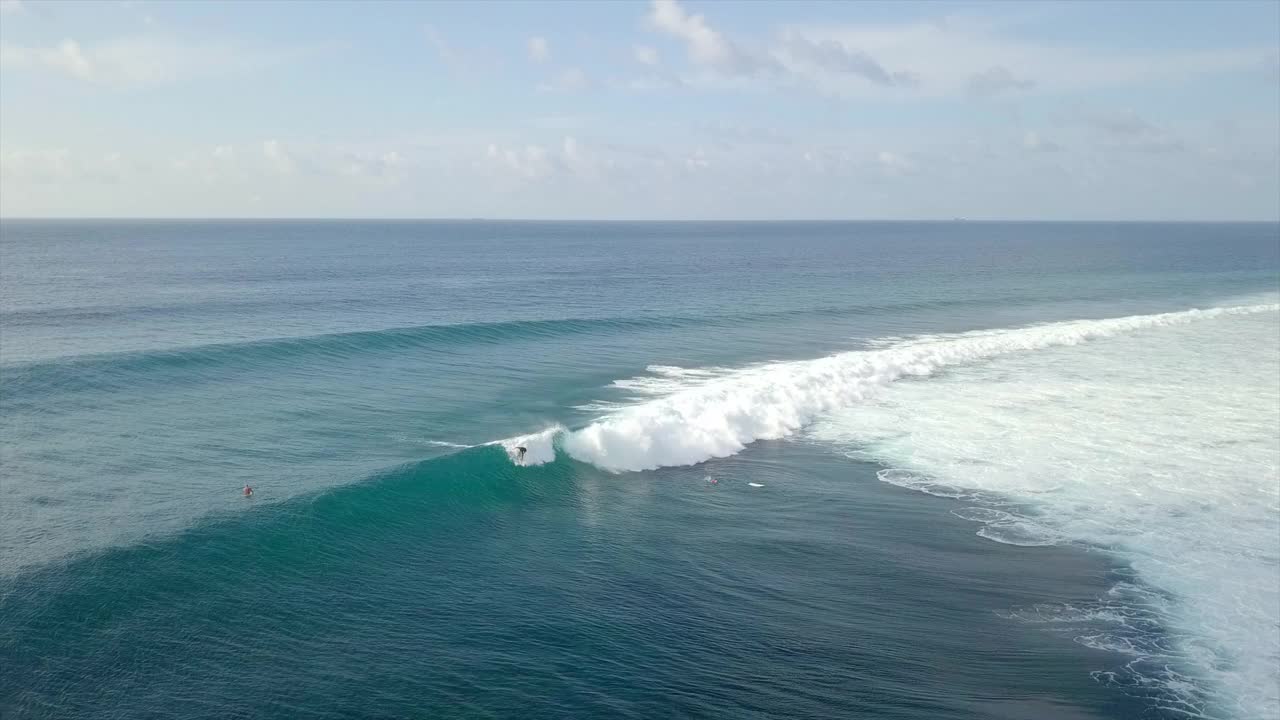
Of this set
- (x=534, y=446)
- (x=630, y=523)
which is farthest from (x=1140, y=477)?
(x=534, y=446)

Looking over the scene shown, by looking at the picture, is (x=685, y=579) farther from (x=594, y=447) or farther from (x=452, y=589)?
(x=594, y=447)

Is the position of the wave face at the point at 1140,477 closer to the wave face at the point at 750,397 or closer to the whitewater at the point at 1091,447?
the whitewater at the point at 1091,447

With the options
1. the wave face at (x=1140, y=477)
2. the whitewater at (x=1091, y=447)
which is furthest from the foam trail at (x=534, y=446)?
the wave face at (x=1140, y=477)

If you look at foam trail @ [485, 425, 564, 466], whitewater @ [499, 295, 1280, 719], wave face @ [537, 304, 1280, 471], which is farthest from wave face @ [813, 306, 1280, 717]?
foam trail @ [485, 425, 564, 466]

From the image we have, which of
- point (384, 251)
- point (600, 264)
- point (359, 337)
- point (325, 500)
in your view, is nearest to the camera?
point (325, 500)

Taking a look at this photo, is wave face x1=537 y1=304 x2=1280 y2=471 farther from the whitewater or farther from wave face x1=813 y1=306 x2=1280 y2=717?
wave face x1=813 y1=306 x2=1280 y2=717

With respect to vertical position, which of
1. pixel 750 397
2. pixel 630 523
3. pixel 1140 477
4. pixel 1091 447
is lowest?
pixel 630 523

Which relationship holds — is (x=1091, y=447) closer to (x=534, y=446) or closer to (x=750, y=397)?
(x=750, y=397)

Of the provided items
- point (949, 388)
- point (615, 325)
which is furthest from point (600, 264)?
point (949, 388)
